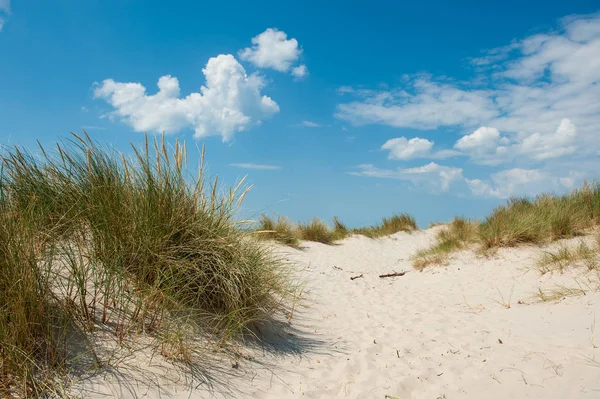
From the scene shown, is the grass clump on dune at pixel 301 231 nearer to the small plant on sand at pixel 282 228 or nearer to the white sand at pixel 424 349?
the small plant on sand at pixel 282 228

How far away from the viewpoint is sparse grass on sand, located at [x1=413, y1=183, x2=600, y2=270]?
920cm

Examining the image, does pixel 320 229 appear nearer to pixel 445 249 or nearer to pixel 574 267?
pixel 445 249

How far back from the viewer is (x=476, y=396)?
3426 mm

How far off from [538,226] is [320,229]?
655 cm

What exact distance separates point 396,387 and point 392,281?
582cm

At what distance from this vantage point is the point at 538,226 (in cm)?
934

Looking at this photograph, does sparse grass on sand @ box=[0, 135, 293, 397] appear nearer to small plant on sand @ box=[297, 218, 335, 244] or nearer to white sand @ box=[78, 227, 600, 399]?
white sand @ box=[78, 227, 600, 399]

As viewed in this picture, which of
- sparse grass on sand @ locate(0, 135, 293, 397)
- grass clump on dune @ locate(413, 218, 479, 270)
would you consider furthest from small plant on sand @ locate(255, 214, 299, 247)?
sparse grass on sand @ locate(0, 135, 293, 397)

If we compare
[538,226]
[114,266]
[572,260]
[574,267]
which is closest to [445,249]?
[538,226]

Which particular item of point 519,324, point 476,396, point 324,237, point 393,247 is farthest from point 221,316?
point 393,247

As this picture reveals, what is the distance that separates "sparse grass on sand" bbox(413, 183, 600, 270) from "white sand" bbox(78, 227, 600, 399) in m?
1.33

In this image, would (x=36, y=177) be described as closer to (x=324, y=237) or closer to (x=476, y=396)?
(x=476, y=396)

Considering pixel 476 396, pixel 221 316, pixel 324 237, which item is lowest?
pixel 476 396

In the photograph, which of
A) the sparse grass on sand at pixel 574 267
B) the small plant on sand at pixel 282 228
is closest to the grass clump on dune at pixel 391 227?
the small plant on sand at pixel 282 228
